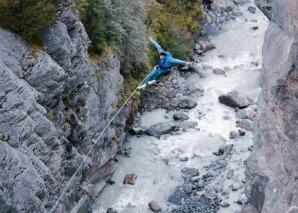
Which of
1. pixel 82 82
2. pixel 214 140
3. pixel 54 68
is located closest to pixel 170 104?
pixel 214 140

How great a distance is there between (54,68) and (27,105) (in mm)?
1853

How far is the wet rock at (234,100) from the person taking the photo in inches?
1047

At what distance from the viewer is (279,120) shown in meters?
13.9

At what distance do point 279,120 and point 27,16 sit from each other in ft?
26.0

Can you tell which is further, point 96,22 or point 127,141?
point 127,141

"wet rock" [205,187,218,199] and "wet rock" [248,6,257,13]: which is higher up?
"wet rock" [248,6,257,13]

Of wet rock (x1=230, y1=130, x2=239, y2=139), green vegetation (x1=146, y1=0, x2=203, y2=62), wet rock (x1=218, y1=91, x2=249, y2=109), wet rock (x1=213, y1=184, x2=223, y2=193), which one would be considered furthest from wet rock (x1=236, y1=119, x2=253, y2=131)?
green vegetation (x1=146, y1=0, x2=203, y2=62)

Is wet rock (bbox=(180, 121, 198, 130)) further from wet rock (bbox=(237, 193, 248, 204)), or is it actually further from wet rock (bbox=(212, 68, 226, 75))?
wet rock (bbox=(237, 193, 248, 204))

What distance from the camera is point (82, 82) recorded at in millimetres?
18703

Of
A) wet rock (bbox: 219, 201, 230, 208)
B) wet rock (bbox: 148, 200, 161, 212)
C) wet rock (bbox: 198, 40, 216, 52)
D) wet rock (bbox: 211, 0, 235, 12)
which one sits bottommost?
wet rock (bbox: 219, 201, 230, 208)

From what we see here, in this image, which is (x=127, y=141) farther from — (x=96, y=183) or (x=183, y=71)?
(x=183, y=71)

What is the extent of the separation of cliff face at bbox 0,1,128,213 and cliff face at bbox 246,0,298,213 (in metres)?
6.33

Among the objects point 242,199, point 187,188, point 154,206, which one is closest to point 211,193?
point 187,188

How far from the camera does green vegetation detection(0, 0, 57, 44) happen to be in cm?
1515
